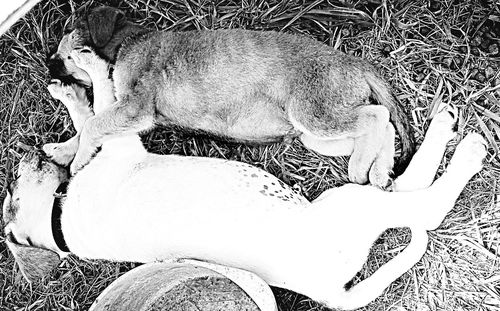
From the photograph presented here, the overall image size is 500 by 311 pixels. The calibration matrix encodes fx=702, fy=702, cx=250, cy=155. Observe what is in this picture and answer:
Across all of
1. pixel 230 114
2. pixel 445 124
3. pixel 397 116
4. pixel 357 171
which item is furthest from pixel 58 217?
pixel 445 124

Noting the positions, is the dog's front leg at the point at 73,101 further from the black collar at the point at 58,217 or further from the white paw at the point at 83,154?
the black collar at the point at 58,217

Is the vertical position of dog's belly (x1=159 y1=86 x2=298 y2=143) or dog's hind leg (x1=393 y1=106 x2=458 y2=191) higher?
dog's belly (x1=159 y1=86 x2=298 y2=143)

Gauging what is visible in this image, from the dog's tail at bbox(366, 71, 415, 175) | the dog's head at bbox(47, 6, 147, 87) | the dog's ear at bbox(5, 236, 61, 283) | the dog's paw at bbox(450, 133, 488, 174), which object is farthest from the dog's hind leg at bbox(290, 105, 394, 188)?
the dog's ear at bbox(5, 236, 61, 283)

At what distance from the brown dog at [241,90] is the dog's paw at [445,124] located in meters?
0.16

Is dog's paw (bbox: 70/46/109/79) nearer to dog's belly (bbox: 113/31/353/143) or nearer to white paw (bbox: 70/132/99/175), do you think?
dog's belly (bbox: 113/31/353/143)

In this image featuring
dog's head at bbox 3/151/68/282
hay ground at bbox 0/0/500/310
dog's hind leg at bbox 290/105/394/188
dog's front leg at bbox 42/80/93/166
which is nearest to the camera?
dog's hind leg at bbox 290/105/394/188

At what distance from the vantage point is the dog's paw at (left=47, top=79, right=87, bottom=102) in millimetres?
3887

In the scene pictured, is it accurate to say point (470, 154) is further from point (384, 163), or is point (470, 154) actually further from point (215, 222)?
point (215, 222)

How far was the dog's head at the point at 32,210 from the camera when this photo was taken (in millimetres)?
3537

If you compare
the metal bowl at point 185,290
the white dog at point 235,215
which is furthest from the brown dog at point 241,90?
the metal bowl at point 185,290

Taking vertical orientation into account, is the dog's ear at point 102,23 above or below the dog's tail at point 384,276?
above

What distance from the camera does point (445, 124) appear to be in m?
3.58

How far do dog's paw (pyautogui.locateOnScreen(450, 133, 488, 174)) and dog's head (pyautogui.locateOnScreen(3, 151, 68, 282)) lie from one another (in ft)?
6.59

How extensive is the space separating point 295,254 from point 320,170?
685mm
